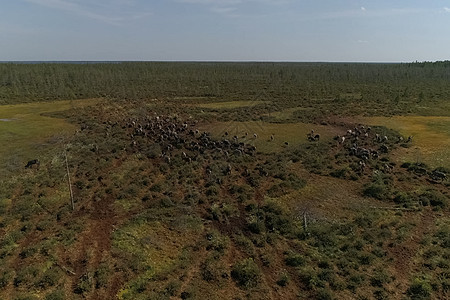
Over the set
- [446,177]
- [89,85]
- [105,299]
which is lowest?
[105,299]

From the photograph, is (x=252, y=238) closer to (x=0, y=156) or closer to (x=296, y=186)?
(x=296, y=186)

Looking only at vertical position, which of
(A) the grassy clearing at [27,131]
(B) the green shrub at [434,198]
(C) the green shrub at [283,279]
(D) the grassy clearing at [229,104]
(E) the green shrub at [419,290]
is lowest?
(C) the green shrub at [283,279]

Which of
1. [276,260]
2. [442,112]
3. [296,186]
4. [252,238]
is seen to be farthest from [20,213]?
[442,112]

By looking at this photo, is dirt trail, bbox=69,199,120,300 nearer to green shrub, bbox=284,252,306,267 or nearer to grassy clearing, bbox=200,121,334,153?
green shrub, bbox=284,252,306,267

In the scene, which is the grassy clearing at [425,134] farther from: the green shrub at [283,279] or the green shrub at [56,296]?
the green shrub at [56,296]

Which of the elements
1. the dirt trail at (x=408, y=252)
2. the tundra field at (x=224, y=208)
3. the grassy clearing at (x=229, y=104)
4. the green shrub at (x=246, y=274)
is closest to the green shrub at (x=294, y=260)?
the tundra field at (x=224, y=208)

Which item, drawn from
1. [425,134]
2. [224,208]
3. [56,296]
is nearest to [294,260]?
[224,208]

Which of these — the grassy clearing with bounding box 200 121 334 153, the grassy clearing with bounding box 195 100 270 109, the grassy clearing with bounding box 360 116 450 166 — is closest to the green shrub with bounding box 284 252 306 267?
the grassy clearing with bounding box 200 121 334 153
